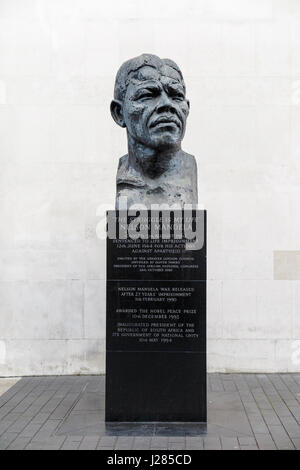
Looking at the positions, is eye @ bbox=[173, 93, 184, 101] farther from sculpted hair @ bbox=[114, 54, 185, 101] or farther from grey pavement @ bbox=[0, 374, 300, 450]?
grey pavement @ bbox=[0, 374, 300, 450]

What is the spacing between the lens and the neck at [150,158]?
4.84 metres

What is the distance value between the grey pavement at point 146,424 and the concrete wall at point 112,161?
703 mm

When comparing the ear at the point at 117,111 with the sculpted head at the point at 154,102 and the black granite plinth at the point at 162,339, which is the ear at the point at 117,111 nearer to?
the sculpted head at the point at 154,102

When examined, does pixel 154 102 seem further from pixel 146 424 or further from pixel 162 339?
pixel 146 424

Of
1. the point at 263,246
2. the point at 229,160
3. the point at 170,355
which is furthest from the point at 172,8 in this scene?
the point at 170,355

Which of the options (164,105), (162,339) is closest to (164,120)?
(164,105)

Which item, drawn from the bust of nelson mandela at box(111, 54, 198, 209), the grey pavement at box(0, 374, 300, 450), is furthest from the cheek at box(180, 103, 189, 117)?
the grey pavement at box(0, 374, 300, 450)

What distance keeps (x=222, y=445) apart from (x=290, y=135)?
4.11m

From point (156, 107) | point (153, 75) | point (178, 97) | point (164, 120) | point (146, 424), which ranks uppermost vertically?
point (153, 75)

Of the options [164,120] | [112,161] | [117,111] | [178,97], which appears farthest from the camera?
[112,161]

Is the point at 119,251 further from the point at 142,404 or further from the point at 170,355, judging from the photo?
the point at 142,404

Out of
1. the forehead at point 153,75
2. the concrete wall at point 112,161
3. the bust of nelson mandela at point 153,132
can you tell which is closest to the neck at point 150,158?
the bust of nelson mandela at point 153,132

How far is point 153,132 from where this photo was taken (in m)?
4.67

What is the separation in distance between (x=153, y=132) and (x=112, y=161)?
2.37 metres
